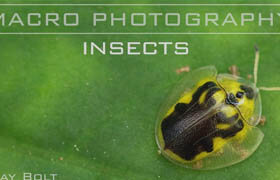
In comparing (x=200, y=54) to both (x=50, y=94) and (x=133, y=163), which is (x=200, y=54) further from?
(x=50, y=94)

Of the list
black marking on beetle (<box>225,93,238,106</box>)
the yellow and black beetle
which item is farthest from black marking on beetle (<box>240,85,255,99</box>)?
black marking on beetle (<box>225,93,238,106</box>)

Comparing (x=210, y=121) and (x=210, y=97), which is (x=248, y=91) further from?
(x=210, y=121)

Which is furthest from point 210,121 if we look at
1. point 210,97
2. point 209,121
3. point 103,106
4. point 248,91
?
point 103,106

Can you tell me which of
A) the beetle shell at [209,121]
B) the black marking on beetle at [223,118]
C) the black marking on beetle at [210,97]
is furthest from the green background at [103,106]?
the black marking on beetle at [223,118]

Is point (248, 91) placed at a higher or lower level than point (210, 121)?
higher

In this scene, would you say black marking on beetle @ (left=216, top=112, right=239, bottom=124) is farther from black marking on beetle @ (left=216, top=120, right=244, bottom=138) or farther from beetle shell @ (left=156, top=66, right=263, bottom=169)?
black marking on beetle @ (left=216, top=120, right=244, bottom=138)

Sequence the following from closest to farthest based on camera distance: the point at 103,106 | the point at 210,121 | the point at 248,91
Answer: the point at 210,121 < the point at 248,91 < the point at 103,106
